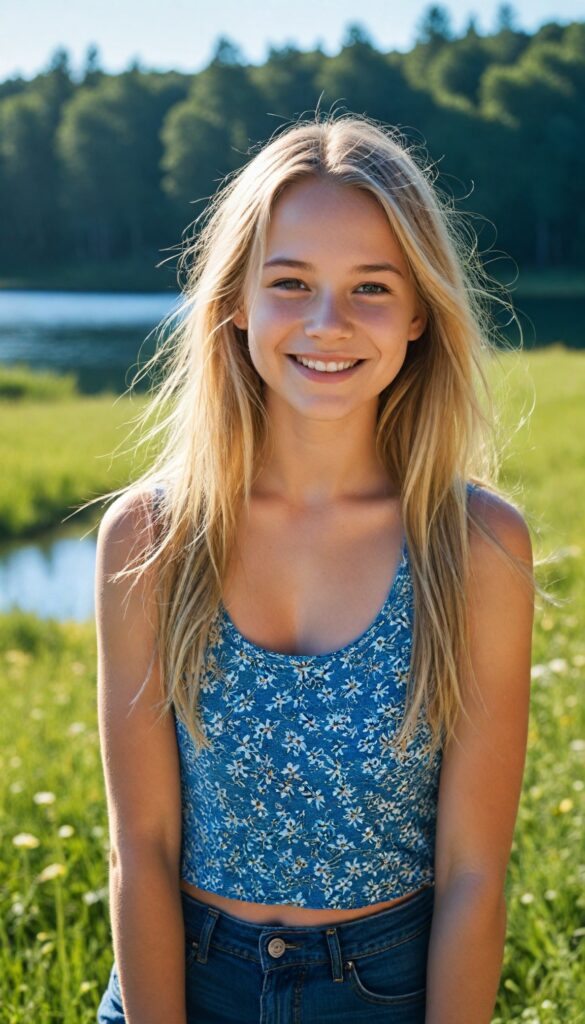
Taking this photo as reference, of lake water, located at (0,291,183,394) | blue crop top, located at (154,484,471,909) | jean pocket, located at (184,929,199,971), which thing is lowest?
lake water, located at (0,291,183,394)

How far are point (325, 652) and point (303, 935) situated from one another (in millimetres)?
387

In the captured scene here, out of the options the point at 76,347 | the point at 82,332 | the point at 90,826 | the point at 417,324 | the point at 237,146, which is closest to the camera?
the point at 417,324

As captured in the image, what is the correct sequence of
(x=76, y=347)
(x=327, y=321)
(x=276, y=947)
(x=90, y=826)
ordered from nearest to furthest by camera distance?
(x=276, y=947) → (x=327, y=321) → (x=90, y=826) → (x=76, y=347)

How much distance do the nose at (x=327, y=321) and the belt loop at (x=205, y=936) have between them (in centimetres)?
84

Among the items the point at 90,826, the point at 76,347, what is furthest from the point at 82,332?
the point at 90,826

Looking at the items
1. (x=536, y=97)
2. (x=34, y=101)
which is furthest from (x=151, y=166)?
(x=536, y=97)

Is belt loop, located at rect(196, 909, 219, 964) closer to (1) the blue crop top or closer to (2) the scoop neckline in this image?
(1) the blue crop top

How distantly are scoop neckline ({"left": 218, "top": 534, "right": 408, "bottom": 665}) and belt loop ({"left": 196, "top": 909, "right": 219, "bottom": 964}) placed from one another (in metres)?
0.38

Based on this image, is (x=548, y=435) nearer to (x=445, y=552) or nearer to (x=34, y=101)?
(x=445, y=552)

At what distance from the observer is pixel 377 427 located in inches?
76.4

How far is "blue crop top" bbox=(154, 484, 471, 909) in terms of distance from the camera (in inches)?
64.1

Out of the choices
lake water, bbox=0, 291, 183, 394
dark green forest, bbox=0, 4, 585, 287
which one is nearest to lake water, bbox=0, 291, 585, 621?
lake water, bbox=0, 291, 183, 394

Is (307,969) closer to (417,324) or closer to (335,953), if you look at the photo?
(335,953)

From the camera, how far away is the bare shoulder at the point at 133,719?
171 centimetres
